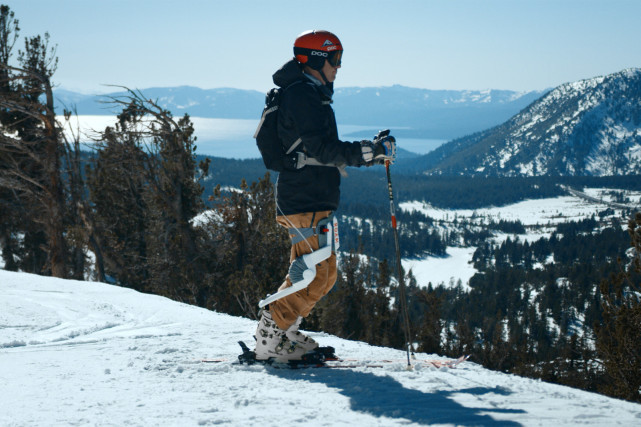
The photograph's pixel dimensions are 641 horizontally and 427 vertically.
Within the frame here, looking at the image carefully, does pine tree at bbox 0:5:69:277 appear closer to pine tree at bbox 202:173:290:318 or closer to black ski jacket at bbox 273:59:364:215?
pine tree at bbox 202:173:290:318

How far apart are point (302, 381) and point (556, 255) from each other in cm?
17502

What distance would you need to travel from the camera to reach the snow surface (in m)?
2.78

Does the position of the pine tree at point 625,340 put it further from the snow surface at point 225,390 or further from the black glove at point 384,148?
the black glove at point 384,148

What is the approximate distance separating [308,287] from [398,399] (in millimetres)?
1189

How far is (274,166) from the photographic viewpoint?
3.92 m

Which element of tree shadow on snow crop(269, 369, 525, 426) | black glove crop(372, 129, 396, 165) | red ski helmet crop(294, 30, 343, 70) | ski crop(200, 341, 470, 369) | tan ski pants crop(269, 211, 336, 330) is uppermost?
red ski helmet crop(294, 30, 343, 70)

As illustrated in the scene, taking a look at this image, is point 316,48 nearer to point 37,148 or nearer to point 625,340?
point 625,340

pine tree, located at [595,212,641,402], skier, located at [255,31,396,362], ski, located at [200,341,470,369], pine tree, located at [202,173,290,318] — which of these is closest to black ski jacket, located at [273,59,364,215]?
skier, located at [255,31,396,362]

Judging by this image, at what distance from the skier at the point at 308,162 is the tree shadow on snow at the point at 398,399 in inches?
16.0

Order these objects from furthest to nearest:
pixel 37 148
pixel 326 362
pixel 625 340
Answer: pixel 37 148
pixel 625 340
pixel 326 362

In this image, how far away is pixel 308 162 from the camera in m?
3.82

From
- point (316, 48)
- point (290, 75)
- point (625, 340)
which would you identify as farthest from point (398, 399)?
point (625, 340)

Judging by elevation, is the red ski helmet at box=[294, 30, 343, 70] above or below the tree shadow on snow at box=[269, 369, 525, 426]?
above

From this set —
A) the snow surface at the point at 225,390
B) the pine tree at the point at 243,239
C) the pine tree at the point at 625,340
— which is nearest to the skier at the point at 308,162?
the snow surface at the point at 225,390
